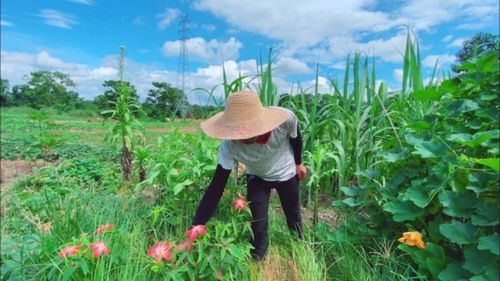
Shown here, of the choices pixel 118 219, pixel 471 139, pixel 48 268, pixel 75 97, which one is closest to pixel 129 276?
pixel 48 268

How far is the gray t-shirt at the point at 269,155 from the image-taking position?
213cm

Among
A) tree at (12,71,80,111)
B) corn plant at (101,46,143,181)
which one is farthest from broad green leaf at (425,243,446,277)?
tree at (12,71,80,111)

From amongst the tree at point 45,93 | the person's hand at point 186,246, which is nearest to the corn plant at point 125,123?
the person's hand at point 186,246

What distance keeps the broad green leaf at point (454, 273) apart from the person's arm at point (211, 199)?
1076mm

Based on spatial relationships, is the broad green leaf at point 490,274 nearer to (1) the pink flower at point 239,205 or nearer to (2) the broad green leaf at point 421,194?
(2) the broad green leaf at point 421,194

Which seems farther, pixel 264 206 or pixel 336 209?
pixel 336 209

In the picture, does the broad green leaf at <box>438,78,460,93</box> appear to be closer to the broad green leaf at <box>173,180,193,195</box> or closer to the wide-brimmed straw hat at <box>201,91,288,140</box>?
the wide-brimmed straw hat at <box>201,91,288,140</box>

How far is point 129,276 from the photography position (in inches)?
70.1

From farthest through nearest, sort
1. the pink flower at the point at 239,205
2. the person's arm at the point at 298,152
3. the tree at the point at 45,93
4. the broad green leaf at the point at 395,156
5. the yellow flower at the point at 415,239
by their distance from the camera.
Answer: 1. the tree at the point at 45,93
2. the person's arm at the point at 298,152
3. the pink flower at the point at 239,205
4. the broad green leaf at the point at 395,156
5. the yellow flower at the point at 415,239

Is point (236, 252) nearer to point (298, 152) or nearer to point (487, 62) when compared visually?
point (298, 152)

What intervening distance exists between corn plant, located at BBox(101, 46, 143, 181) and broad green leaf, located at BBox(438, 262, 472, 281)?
270cm

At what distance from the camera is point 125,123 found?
11.3 feet

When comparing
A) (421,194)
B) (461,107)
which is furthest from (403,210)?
(461,107)

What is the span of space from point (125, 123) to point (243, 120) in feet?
6.06
